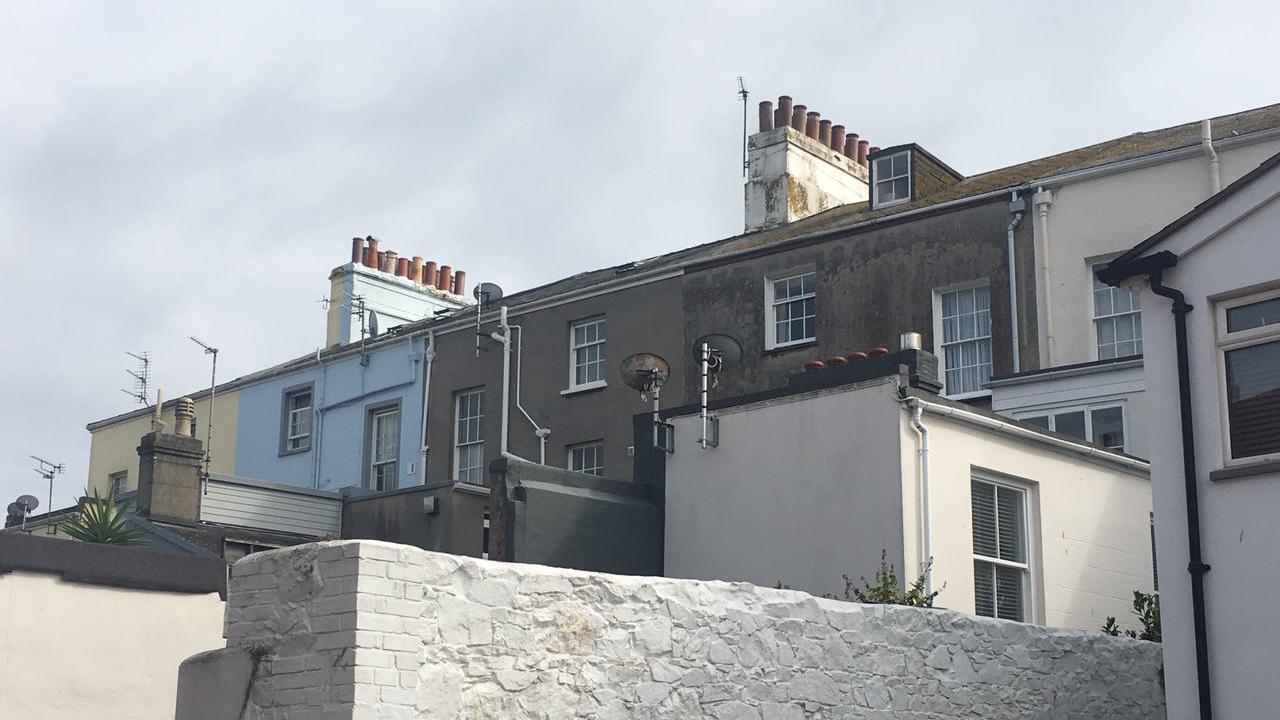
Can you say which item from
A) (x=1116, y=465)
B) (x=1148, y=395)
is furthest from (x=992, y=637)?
(x=1116, y=465)

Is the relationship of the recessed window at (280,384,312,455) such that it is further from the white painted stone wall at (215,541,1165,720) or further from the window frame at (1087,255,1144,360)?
the white painted stone wall at (215,541,1165,720)

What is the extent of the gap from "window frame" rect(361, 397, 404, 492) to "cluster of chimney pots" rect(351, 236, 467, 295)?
5.10 meters

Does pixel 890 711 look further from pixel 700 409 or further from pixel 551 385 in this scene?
pixel 551 385

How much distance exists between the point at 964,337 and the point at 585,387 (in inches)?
297

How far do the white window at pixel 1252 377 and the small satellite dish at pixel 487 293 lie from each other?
20131mm

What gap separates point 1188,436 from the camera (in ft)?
42.7

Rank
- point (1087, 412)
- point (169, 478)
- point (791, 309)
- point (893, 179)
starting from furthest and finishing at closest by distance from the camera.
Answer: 1. point (791, 309)
2. point (893, 179)
3. point (169, 478)
4. point (1087, 412)

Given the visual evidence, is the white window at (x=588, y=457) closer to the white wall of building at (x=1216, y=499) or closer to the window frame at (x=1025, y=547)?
the window frame at (x=1025, y=547)

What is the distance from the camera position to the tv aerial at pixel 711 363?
1853 cm

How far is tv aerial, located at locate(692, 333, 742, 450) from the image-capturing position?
18531 millimetres

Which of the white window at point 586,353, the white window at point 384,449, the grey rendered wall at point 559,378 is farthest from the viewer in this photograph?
the white window at point 384,449

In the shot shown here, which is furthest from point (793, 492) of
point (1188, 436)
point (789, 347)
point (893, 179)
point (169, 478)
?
point (893, 179)

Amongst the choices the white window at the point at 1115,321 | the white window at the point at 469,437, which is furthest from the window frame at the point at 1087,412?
the white window at the point at 469,437

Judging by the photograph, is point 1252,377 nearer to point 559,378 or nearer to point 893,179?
point 893,179
